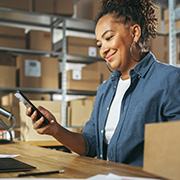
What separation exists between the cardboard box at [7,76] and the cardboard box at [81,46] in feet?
2.45

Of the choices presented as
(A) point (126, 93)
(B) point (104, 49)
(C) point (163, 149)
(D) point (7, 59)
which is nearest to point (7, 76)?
(D) point (7, 59)

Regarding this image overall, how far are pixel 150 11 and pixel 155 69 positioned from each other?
32 centimetres

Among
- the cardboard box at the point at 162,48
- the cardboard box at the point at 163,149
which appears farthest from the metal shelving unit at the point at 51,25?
the cardboard box at the point at 163,149

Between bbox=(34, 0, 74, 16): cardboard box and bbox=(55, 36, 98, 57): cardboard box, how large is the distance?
334 mm

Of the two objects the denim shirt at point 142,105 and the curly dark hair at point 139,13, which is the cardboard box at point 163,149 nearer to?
the denim shirt at point 142,105

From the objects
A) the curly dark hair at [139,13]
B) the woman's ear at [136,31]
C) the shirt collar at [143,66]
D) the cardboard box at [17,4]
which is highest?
the cardboard box at [17,4]

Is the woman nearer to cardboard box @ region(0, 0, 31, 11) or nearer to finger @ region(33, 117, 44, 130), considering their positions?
finger @ region(33, 117, 44, 130)

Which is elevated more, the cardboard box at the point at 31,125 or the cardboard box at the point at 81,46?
the cardboard box at the point at 81,46

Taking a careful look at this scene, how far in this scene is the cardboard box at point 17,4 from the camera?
316 centimetres

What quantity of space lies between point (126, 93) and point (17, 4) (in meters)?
2.53

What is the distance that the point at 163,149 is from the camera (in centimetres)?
49

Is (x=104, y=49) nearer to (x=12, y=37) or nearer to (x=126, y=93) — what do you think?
(x=126, y=93)

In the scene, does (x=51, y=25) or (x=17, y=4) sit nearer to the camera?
(x=17, y=4)

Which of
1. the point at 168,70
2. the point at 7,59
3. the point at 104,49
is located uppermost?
the point at 7,59
